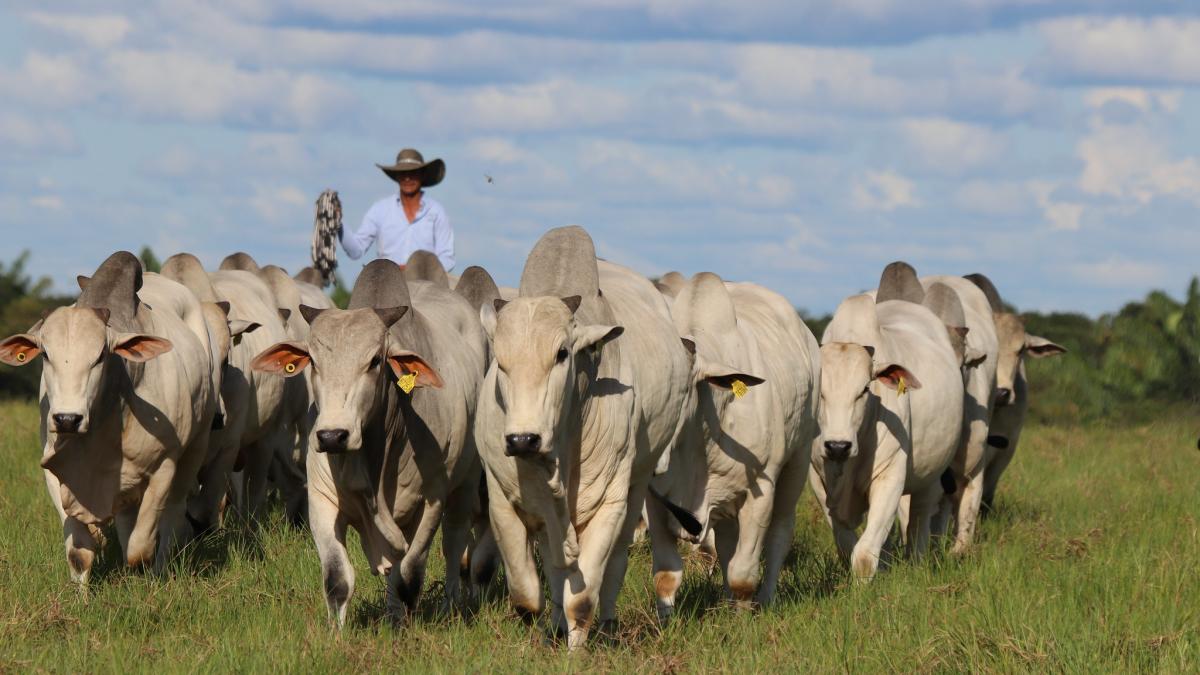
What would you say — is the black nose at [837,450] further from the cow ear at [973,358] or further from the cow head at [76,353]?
the cow head at [76,353]

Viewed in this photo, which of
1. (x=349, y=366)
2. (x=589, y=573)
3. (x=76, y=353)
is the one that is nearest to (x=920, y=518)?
(x=589, y=573)

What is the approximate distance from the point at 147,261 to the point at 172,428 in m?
12.5

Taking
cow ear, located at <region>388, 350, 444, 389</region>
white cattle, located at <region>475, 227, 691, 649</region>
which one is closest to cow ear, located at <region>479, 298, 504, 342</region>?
white cattle, located at <region>475, 227, 691, 649</region>

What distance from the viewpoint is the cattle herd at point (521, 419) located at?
273 inches

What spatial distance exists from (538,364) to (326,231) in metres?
7.12

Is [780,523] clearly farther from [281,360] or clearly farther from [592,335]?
[281,360]

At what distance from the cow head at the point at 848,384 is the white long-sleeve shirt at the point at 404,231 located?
4.13m

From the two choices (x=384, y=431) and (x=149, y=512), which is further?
(x=149, y=512)

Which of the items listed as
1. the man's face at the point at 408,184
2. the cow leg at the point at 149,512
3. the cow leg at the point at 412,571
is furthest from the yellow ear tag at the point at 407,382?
the man's face at the point at 408,184

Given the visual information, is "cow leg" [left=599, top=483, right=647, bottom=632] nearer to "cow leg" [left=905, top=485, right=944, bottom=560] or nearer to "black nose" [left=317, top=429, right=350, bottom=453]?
"black nose" [left=317, top=429, right=350, bottom=453]

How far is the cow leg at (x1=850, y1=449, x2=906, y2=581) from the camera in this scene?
29.4ft

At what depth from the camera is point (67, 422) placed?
759 centimetres

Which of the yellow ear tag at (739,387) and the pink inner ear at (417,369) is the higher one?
the pink inner ear at (417,369)

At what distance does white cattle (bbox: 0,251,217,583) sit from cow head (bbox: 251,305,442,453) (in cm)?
94
